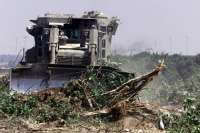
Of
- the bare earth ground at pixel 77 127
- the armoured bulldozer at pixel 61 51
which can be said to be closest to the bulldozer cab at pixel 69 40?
the armoured bulldozer at pixel 61 51

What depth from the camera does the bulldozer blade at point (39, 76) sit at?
651 inches

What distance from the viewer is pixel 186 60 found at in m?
49.5

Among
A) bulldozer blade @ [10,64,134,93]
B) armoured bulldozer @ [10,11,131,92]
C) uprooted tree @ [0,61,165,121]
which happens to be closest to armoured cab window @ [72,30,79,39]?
armoured bulldozer @ [10,11,131,92]

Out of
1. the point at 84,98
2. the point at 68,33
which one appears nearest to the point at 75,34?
the point at 68,33

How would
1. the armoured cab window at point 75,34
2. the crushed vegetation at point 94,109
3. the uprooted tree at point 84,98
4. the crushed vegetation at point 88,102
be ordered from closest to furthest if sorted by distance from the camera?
the crushed vegetation at point 94,109, the crushed vegetation at point 88,102, the uprooted tree at point 84,98, the armoured cab window at point 75,34

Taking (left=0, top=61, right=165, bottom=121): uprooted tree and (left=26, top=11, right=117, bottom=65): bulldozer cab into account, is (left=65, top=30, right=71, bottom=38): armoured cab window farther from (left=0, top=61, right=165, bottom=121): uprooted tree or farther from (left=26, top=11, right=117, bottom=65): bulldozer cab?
(left=0, top=61, right=165, bottom=121): uprooted tree

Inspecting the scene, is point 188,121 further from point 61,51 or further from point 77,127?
point 61,51

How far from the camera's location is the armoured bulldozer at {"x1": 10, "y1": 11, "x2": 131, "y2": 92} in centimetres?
1656

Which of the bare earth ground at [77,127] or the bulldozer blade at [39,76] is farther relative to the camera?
the bulldozer blade at [39,76]

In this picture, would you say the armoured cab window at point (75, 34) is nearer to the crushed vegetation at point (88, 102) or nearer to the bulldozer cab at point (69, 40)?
the bulldozer cab at point (69, 40)

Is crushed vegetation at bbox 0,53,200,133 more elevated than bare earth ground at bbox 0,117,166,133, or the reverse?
crushed vegetation at bbox 0,53,200,133

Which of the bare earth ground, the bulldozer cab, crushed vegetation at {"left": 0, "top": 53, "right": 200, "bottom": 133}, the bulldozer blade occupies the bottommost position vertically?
the bare earth ground

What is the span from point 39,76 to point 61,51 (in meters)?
2.14

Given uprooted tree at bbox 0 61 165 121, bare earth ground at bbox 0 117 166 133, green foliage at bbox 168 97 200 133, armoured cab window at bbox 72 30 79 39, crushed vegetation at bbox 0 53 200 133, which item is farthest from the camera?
armoured cab window at bbox 72 30 79 39
